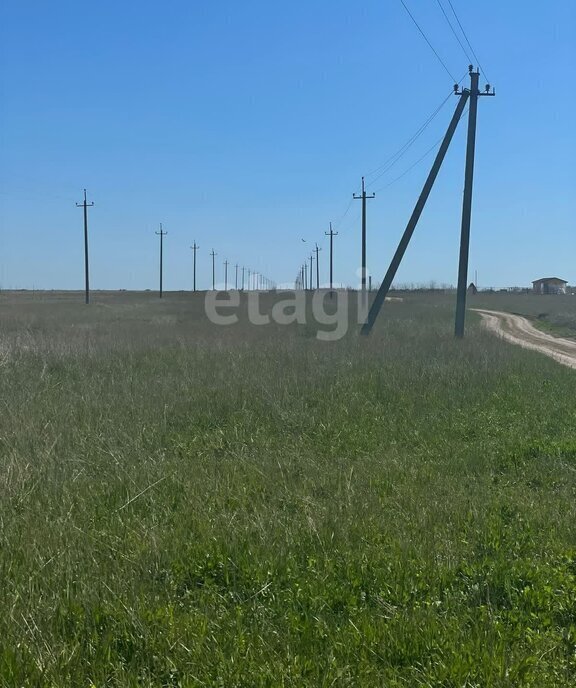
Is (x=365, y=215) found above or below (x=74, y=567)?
above

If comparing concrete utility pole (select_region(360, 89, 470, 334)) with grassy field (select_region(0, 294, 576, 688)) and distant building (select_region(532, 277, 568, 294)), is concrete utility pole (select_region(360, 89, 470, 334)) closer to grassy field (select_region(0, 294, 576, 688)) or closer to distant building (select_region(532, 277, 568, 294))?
grassy field (select_region(0, 294, 576, 688))

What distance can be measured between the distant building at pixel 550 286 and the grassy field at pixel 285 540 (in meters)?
112

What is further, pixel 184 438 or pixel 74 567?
pixel 184 438

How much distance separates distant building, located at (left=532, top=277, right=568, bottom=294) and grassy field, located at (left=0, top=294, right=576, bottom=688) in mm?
112203

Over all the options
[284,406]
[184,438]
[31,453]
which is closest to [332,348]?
[284,406]

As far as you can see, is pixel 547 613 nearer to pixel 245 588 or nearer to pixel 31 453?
pixel 245 588

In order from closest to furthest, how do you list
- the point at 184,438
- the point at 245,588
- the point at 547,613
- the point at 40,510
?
the point at 547,613, the point at 245,588, the point at 40,510, the point at 184,438

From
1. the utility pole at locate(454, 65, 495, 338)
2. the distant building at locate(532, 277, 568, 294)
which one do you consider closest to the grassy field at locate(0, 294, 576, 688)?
the utility pole at locate(454, 65, 495, 338)

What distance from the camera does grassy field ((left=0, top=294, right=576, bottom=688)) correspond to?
3006 mm

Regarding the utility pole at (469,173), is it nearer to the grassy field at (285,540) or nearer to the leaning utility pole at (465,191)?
the leaning utility pole at (465,191)

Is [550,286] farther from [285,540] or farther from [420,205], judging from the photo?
[285,540]

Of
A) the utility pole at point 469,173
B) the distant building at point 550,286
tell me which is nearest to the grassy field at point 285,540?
the utility pole at point 469,173

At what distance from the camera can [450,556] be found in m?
4.06

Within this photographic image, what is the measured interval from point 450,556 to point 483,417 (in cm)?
462
